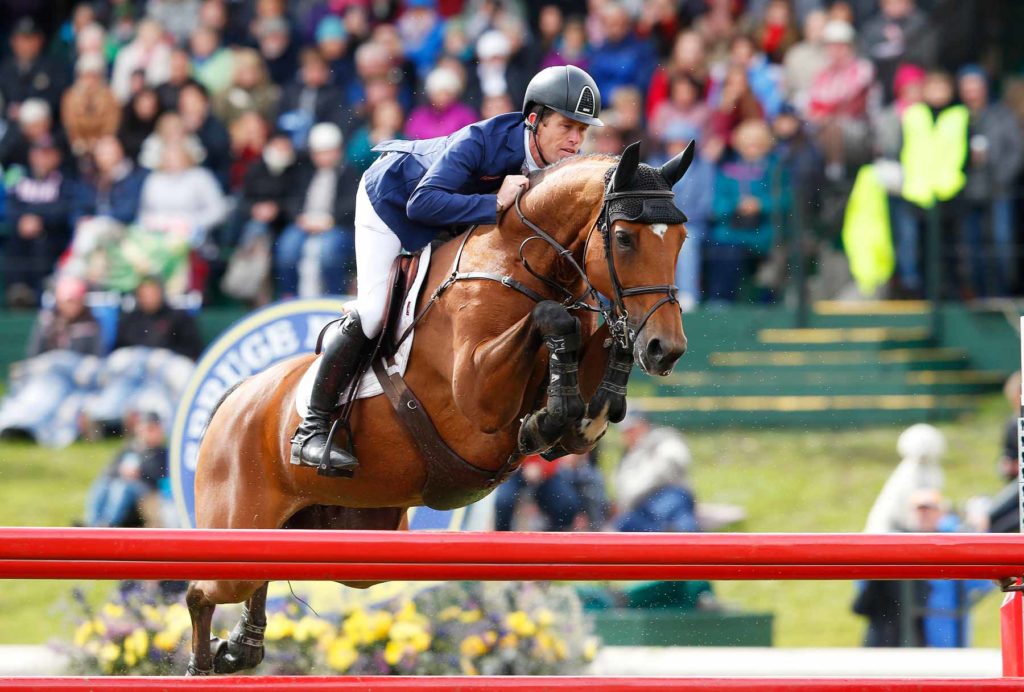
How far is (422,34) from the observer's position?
1180cm

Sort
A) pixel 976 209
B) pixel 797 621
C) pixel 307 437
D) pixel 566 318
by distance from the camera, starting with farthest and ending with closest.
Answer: pixel 976 209
pixel 797 621
pixel 307 437
pixel 566 318

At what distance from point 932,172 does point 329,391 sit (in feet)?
22.9

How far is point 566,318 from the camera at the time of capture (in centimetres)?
491

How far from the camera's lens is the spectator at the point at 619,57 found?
11.0 m

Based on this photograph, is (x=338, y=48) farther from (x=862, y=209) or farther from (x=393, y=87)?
(x=862, y=209)

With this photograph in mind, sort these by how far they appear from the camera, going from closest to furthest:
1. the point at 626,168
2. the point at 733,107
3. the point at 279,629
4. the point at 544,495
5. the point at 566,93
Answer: the point at 626,168 < the point at 566,93 < the point at 279,629 < the point at 544,495 < the point at 733,107

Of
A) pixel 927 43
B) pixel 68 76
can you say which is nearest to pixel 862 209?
pixel 927 43

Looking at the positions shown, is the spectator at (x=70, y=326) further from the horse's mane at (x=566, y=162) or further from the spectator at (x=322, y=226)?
the horse's mane at (x=566, y=162)

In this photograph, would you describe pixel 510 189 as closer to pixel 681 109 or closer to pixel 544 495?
pixel 544 495

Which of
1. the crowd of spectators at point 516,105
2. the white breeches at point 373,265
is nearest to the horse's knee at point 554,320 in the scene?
the white breeches at point 373,265

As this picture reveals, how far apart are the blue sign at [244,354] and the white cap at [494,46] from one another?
345 centimetres

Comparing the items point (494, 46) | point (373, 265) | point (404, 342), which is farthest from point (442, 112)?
point (404, 342)

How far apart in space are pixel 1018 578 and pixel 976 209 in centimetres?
778

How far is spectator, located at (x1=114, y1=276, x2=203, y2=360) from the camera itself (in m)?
10.6
